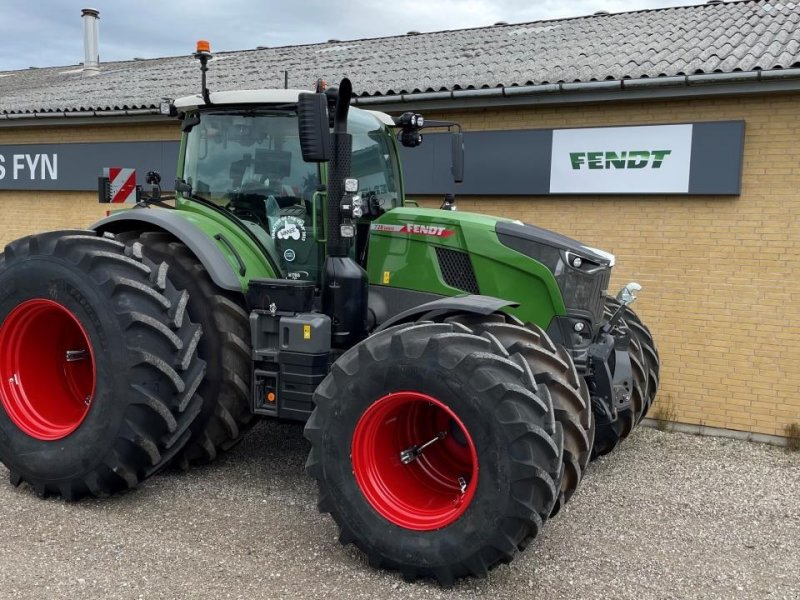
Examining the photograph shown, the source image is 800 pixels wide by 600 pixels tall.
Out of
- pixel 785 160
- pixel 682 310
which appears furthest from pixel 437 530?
pixel 785 160

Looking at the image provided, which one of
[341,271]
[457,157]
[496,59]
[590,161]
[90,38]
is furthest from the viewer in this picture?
[90,38]

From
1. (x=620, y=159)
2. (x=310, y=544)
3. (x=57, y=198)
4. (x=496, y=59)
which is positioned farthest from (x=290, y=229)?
(x=57, y=198)

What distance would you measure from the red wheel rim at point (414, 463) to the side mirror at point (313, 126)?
138cm

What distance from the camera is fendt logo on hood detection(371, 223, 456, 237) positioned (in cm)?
453

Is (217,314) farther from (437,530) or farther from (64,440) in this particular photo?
(437,530)

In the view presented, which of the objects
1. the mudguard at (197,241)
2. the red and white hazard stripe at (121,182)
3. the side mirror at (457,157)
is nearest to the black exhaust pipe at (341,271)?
the mudguard at (197,241)

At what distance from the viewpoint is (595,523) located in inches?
175

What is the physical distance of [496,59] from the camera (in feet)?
29.6

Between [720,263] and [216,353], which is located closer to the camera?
[216,353]

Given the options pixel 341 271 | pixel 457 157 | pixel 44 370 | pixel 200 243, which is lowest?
pixel 44 370

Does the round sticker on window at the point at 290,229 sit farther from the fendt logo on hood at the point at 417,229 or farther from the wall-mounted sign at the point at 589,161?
the wall-mounted sign at the point at 589,161

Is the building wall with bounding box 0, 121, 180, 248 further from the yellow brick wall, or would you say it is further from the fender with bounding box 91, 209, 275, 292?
the yellow brick wall

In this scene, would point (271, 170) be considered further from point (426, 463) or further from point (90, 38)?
point (90, 38)

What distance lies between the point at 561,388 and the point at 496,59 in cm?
638
